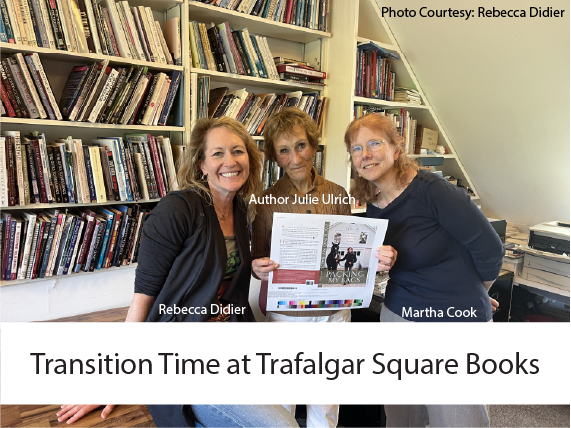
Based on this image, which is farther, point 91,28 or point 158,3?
point 158,3

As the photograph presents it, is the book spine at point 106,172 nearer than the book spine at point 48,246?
No

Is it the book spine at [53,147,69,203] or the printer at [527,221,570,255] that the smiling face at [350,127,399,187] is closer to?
the book spine at [53,147,69,203]

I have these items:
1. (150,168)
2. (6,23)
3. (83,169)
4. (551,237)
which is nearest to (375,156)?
(150,168)

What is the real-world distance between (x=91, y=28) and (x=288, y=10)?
1.15 m

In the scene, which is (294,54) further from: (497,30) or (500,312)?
(500,312)

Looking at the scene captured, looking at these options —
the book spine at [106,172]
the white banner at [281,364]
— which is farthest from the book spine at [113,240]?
the white banner at [281,364]

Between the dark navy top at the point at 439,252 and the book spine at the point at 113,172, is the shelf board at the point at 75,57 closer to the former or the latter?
the book spine at the point at 113,172

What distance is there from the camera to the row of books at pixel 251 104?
8.00 ft

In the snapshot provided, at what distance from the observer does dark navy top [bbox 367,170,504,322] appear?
1.36 m

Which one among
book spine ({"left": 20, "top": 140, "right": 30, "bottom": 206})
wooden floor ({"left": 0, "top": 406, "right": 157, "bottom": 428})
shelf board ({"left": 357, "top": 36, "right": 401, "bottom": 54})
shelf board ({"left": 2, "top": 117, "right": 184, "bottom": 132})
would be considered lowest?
wooden floor ({"left": 0, "top": 406, "right": 157, "bottom": 428})

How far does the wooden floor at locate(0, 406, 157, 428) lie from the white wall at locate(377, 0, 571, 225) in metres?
2.37

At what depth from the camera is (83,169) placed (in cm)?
197

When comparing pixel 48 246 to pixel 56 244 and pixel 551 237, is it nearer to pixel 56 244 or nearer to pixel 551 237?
pixel 56 244

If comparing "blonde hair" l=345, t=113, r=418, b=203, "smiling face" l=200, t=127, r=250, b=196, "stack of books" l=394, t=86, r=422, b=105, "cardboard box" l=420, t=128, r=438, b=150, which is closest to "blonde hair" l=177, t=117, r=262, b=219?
"smiling face" l=200, t=127, r=250, b=196
